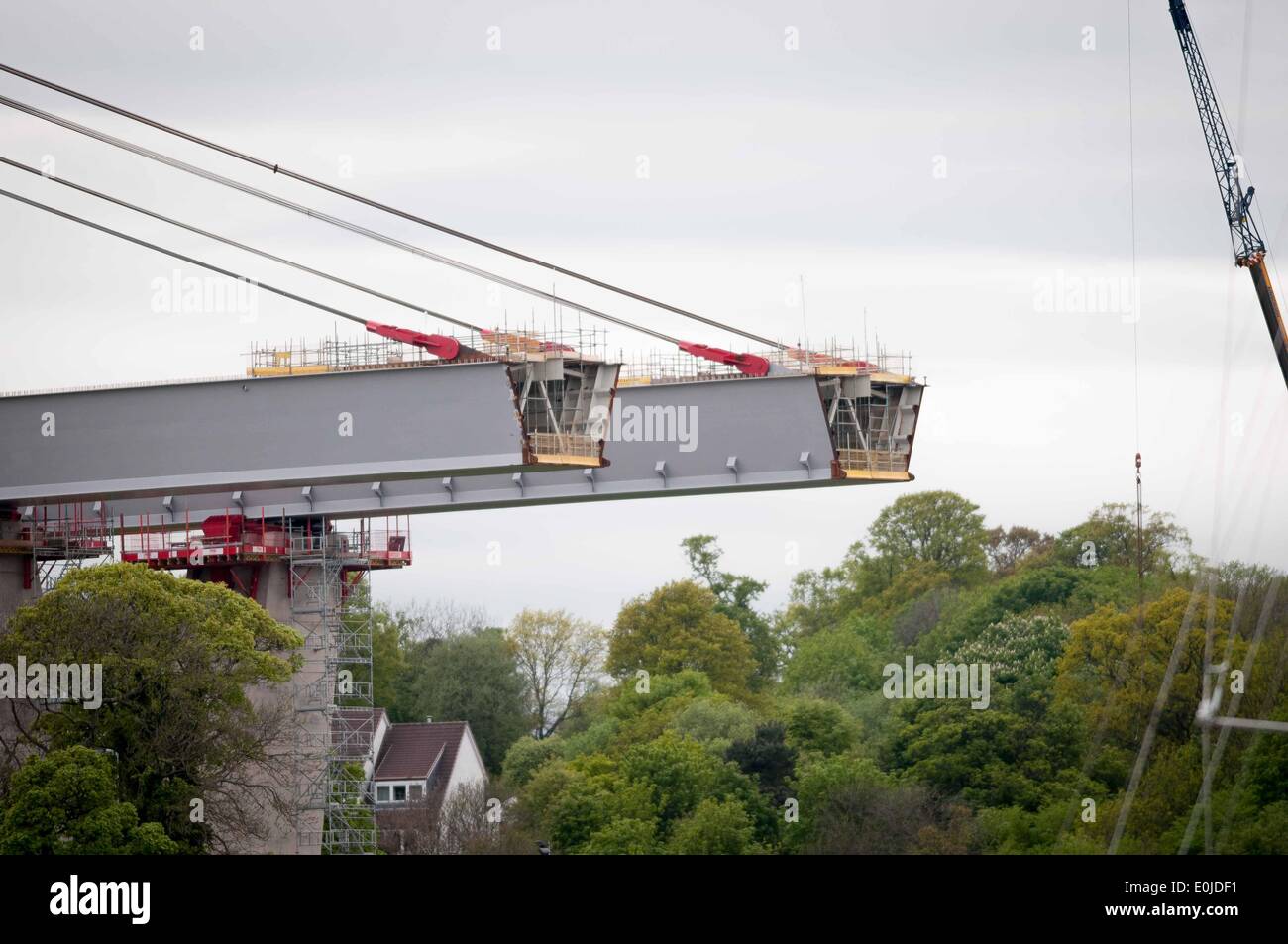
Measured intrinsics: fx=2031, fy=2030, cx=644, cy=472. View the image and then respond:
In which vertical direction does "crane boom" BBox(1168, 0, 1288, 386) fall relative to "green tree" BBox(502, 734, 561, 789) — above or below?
above

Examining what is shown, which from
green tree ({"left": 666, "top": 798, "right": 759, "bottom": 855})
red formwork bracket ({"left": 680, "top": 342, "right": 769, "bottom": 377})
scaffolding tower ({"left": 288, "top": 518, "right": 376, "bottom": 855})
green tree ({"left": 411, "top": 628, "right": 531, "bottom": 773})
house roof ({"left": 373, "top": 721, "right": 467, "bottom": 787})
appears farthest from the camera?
green tree ({"left": 411, "top": 628, "right": 531, "bottom": 773})

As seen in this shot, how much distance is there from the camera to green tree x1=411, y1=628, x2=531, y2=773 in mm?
89250

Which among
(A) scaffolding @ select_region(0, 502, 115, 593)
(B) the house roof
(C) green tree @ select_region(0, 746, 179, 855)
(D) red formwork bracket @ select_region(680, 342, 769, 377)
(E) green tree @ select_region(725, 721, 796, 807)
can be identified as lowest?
(B) the house roof

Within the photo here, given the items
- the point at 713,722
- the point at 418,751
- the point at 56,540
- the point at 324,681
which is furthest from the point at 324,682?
the point at 418,751

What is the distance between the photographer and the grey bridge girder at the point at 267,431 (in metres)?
39.9

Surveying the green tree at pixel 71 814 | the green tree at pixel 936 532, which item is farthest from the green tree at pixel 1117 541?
the green tree at pixel 71 814

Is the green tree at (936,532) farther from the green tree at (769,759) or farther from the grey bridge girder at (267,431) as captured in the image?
the grey bridge girder at (267,431)

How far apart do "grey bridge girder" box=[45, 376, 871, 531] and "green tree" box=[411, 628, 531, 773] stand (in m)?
41.7

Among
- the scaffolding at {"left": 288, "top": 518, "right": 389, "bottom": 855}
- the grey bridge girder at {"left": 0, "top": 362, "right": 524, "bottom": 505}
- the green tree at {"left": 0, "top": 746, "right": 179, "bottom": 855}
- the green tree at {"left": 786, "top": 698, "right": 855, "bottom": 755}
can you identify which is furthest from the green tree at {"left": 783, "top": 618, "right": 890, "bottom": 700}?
the green tree at {"left": 0, "top": 746, "right": 179, "bottom": 855}

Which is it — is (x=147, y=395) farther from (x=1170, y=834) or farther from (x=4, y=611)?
(x=1170, y=834)

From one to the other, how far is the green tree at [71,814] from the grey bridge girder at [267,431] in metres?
5.66

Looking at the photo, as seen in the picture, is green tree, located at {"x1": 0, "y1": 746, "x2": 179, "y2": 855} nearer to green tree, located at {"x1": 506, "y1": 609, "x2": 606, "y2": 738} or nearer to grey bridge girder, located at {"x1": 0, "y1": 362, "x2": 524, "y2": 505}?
grey bridge girder, located at {"x1": 0, "y1": 362, "x2": 524, "y2": 505}

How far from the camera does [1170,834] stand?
47.7 metres
